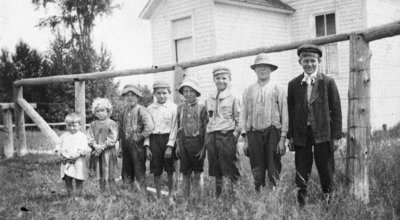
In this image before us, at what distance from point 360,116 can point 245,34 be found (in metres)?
8.96

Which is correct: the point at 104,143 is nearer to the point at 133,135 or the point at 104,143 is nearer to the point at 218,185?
the point at 133,135

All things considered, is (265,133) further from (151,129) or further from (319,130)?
(151,129)

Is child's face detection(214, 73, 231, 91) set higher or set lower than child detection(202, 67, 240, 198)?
higher

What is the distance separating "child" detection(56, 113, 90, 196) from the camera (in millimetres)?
5586

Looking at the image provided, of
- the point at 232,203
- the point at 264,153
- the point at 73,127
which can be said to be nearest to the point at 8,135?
the point at 73,127

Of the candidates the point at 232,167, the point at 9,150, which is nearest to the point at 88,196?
the point at 232,167

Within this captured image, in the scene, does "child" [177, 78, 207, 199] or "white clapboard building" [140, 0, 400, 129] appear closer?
"child" [177, 78, 207, 199]

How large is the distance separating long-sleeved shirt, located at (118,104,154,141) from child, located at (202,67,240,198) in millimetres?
876

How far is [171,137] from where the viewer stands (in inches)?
212

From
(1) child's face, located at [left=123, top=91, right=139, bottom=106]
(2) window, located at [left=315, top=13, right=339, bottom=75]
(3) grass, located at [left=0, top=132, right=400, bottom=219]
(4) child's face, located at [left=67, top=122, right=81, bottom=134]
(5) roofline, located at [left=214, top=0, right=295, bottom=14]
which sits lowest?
(3) grass, located at [left=0, top=132, right=400, bottom=219]

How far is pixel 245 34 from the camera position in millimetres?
13070

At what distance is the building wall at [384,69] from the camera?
13.0 meters

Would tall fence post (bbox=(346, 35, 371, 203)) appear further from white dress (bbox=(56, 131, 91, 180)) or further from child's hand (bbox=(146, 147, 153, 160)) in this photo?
white dress (bbox=(56, 131, 91, 180))

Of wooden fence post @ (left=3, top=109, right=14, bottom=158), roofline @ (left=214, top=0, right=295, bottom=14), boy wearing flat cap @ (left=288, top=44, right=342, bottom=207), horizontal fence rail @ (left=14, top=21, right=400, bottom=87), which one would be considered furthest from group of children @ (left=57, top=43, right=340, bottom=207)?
roofline @ (left=214, top=0, right=295, bottom=14)
